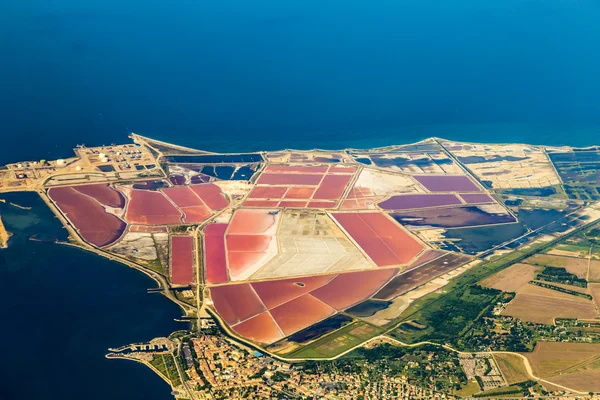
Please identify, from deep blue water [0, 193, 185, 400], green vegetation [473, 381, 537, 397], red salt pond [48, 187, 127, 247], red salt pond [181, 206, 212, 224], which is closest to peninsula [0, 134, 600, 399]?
green vegetation [473, 381, 537, 397]

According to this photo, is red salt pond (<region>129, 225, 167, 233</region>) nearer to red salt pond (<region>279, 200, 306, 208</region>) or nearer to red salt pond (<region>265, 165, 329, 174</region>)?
red salt pond (<region>279, 200, 306, 208</region>)

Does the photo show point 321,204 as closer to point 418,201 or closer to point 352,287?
point 418,201

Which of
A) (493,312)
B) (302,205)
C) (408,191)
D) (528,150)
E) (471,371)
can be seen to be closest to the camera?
(471,371)

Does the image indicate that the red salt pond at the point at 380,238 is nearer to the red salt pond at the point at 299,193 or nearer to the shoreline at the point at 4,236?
the red salt pond at the point at 299,193

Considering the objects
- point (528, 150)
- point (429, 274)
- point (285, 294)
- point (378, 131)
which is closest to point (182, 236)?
point (285, 294)

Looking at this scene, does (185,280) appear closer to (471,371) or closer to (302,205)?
(302,205)

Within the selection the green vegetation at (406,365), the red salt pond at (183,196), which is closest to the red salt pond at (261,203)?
the red salt pond at (183,196)

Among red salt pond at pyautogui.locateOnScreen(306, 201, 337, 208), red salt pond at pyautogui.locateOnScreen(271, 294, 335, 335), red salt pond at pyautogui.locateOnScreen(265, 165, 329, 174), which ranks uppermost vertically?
red salt pond at pyautogui.locateOnScreen(265, 165, 329, 174)
